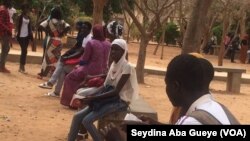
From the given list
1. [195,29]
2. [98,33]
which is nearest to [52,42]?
[98,33]

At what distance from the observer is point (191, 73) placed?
222 centimetres

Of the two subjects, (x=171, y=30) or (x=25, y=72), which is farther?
(x=171, y=30)

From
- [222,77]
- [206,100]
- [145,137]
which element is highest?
[206,100]

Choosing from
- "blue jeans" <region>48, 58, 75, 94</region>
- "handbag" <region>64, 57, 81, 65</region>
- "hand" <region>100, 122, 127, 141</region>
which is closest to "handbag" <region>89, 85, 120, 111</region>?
"hand" <region>100, 122, 127, 141</region>

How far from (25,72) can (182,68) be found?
10.7 m

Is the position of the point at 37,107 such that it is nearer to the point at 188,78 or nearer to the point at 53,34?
the point at 53,34

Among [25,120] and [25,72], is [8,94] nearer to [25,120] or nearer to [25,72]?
[25,120]

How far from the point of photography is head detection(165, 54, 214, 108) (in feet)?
7.30

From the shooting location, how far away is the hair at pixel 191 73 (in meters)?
2.22

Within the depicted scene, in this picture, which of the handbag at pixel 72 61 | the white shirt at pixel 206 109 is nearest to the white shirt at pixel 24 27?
the handbag at pixel 72 61

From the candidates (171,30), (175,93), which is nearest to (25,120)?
(175,93)

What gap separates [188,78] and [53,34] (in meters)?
8.85

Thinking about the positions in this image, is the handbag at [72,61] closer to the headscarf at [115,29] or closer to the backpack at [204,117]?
the headscarf at [115,29]

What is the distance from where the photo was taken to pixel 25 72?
12.6 meters
